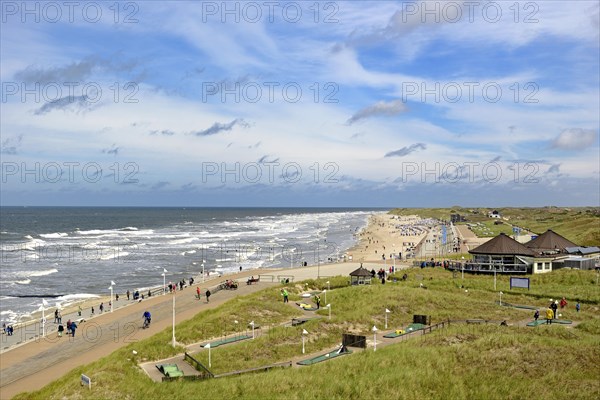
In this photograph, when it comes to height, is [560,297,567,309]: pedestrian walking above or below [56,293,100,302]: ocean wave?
above

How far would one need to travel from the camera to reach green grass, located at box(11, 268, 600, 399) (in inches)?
755

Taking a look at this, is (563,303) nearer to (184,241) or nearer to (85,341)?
(85,341)

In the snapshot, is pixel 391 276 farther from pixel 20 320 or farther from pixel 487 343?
pixel 20 320

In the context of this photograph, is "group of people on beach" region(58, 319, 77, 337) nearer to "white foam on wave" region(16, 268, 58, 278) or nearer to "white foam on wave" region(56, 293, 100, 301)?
"white foam on wave" region(56, 293, 100, 301)

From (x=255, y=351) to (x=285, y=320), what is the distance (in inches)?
310

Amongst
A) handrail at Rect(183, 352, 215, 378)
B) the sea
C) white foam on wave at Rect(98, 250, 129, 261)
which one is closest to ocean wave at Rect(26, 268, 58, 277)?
the sea

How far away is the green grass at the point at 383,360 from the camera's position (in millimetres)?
19172

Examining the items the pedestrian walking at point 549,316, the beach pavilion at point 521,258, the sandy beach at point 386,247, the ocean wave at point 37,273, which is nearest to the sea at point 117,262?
the ocean wave at point 37,273

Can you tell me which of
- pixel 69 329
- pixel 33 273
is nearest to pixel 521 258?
pixel 69 329

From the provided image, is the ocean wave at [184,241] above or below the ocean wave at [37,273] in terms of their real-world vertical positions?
above

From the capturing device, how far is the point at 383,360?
21922 mm

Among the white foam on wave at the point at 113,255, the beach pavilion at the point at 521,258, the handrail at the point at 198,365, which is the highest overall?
the beach pavilion at the point at 521,258

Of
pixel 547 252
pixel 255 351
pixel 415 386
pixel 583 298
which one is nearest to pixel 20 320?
pixel 255 351

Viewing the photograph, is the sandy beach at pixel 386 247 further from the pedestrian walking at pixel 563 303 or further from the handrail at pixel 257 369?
the handrail at pixel 257 369
